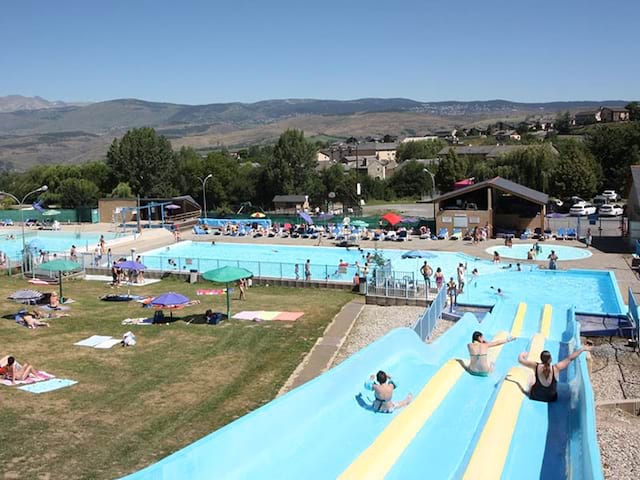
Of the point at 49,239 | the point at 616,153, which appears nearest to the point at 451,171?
the point at 616,153

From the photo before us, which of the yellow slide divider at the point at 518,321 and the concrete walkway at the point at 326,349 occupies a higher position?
the yellow slide divider at the point at 518,321

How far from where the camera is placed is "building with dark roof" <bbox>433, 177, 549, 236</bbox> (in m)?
43.7

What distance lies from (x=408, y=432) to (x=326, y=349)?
331 inches

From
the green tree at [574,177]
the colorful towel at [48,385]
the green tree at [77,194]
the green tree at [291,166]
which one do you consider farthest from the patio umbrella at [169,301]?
the green tree at [77,194]

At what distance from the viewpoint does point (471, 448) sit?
10125 millimetres

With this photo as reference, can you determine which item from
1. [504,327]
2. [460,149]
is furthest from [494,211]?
[460,149]

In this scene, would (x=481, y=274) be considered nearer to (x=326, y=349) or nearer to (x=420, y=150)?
(x=326, y=349)

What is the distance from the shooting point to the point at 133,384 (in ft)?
52.3

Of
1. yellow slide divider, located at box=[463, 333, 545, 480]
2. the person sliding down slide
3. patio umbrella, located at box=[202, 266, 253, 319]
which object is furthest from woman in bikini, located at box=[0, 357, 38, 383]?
yellow slide divider, located at box=[463, 333, 545, 480]

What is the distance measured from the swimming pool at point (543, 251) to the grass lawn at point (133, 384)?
50.4 feet

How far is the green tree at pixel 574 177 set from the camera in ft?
208

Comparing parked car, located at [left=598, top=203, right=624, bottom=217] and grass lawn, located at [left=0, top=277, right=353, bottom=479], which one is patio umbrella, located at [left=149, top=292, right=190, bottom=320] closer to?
grass lawn, located at [left=0, top=277, right=353, bottom=479]

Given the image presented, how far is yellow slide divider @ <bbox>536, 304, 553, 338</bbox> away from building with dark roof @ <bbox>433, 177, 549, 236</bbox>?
75.4ft

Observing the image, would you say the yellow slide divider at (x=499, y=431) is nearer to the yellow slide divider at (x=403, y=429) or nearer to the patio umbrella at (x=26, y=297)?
the yellow slide divider at (x=403, y=429)
